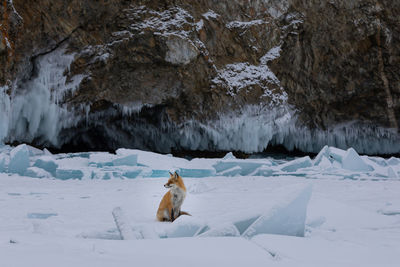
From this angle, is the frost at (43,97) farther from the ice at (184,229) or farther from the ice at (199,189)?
the ice at (184,229)

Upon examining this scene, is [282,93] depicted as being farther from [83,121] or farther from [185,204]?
[185,204]

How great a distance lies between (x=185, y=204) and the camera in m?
3.41

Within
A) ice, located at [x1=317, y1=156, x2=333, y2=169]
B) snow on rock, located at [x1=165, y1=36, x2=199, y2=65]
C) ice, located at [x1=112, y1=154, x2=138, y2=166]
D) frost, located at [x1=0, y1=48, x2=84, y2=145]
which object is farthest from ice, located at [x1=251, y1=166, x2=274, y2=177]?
frost, located at [x1=0, y1=48, x2=84, y2=145]

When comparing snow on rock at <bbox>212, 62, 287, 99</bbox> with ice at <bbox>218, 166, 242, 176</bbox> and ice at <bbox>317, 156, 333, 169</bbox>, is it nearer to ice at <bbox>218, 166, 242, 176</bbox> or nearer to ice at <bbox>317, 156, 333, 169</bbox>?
ice at <bbox>317, 156, 333, 169</bbox>

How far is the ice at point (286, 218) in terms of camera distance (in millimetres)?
1652

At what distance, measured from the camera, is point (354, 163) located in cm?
849

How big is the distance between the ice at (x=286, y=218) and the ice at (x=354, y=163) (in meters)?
7.40

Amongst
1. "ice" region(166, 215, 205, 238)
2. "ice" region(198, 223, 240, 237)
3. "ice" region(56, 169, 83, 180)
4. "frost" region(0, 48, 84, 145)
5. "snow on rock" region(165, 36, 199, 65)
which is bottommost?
"ice" region(56, 169, 83, 180)

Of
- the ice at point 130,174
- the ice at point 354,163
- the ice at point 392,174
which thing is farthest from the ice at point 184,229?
the ice at point 354,163

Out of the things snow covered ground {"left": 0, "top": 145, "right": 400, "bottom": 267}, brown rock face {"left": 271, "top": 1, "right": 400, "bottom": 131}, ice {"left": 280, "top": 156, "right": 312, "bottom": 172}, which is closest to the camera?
snow covered ground {"left": 0, "top": 145, "right": 400, "bottom": 267}

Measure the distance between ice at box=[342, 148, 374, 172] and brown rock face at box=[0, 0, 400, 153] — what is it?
13.6 feet

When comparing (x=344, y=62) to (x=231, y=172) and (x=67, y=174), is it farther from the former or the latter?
(x=67, y=174)

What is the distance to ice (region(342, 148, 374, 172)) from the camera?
843 cm

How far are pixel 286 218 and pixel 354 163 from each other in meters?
7.61
